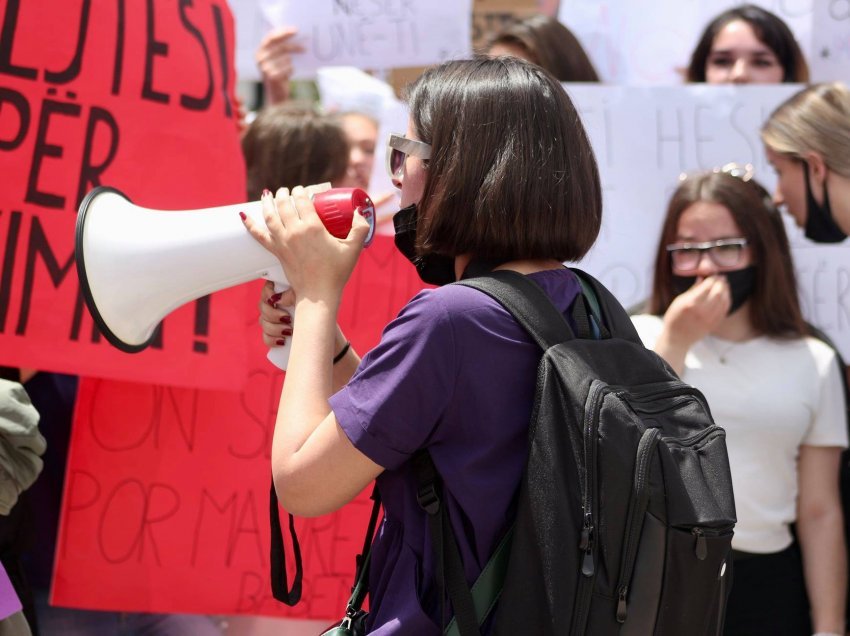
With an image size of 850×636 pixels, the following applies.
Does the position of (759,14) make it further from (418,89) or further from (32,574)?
(32,574)

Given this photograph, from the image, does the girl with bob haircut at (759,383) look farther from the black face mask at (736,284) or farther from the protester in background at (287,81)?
the protester in background at (287,81)

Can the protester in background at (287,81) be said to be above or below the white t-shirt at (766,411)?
above

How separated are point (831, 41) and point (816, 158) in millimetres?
938

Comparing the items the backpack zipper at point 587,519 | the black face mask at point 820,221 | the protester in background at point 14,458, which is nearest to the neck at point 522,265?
the backpack zipper at point 587,519

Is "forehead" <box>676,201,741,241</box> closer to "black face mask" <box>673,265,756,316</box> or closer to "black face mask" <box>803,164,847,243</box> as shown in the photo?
"black face mask" <box>673,265,756,316</box>

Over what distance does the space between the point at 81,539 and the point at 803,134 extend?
2129 millimetres

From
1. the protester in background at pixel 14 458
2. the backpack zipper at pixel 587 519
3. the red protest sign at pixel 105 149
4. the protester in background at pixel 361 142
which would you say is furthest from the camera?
the protester in background at pixel 361 142

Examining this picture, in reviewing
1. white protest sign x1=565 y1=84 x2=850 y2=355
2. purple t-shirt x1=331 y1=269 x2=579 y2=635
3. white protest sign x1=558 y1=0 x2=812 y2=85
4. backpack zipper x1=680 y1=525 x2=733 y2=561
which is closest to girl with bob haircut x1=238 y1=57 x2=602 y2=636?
purple t-shirt x1=331 y1=269 x2=579 y2=635

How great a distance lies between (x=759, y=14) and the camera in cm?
380

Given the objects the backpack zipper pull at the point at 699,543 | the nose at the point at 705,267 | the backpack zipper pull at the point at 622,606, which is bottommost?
the backpack zipper pull at the point at 622,606

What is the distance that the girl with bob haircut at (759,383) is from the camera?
9.37 ft

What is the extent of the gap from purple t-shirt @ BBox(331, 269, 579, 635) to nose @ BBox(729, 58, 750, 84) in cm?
241

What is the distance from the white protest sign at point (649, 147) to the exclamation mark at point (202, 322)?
1.21 metres

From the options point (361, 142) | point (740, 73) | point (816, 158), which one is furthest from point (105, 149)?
point (740, 73)
